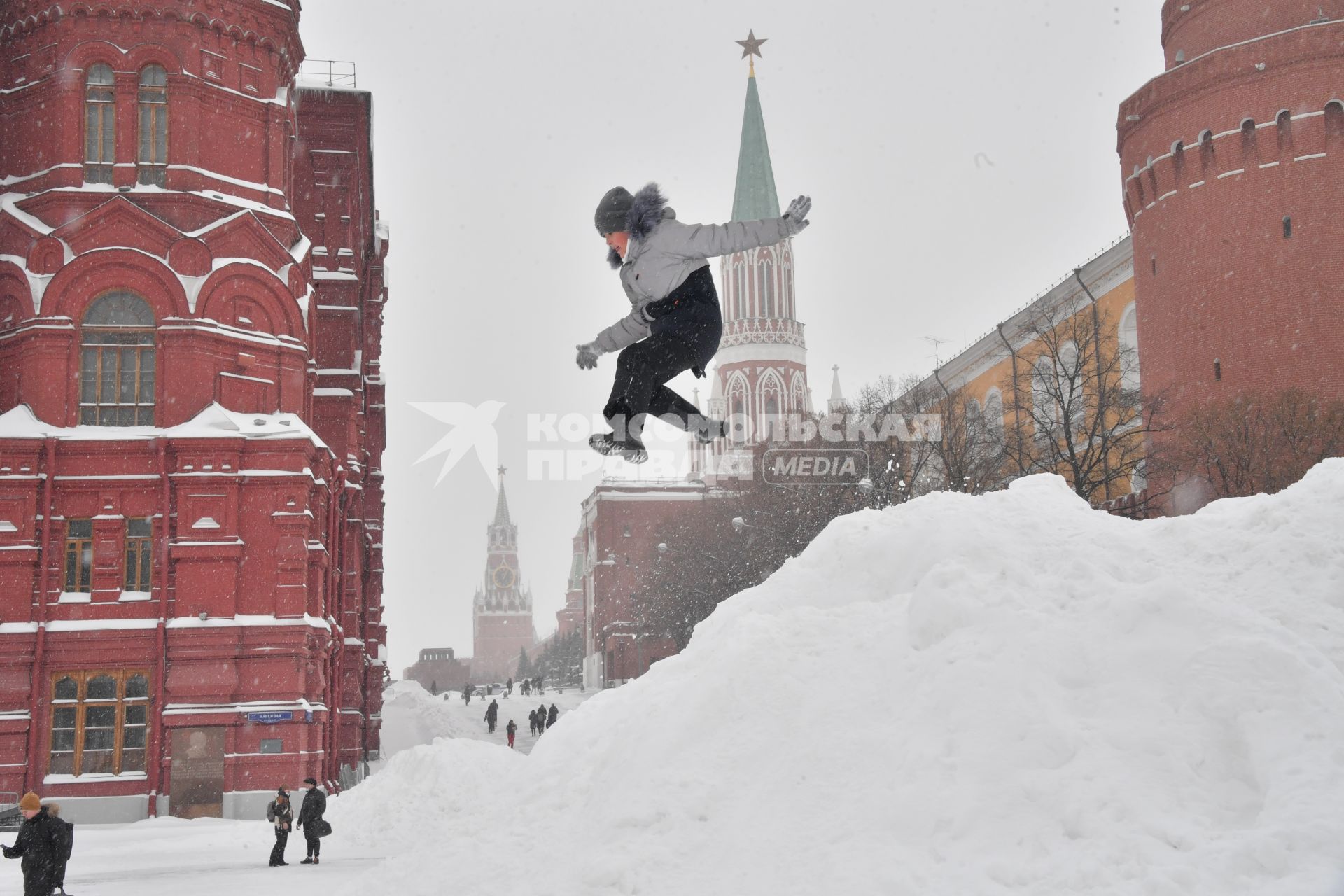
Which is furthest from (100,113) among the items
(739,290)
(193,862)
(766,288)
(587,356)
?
(766,288)

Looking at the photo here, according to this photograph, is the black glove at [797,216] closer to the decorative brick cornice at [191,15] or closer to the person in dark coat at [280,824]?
the person in dark coat at [280,824]

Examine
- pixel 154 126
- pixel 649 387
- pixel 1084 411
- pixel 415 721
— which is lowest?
pixel 415 721

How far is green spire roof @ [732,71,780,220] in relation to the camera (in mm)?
105812

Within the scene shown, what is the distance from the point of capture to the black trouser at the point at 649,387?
7582mm

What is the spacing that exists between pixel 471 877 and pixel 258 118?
2788cm

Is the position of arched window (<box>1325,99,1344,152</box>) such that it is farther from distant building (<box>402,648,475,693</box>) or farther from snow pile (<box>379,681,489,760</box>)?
distant building (<box>402,648,475,693</box>)

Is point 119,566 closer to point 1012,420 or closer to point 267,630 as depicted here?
point 267,630

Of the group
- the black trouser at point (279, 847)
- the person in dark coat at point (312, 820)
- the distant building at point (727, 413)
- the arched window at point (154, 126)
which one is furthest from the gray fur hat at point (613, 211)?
the distant building at point (727, 413)

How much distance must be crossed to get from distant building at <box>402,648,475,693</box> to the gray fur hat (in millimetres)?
162410

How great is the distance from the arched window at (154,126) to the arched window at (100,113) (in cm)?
67

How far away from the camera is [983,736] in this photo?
39.8ft

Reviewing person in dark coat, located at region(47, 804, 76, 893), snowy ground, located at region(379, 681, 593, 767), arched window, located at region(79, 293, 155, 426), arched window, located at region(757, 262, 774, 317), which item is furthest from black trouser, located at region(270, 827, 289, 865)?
arched window, located at region(757, 262, 774, 317)

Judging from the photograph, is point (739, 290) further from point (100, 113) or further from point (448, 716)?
point (100, 113)

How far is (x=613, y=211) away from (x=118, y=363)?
2945 centimetres
